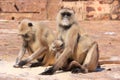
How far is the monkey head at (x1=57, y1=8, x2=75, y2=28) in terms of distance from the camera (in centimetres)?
817

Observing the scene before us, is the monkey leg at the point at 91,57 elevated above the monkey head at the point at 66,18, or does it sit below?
below

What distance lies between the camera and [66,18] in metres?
8.19

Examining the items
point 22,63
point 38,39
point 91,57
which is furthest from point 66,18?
point 22,63

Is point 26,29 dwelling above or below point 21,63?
above

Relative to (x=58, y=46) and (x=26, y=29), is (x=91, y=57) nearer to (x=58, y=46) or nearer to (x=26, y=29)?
(x=58, y=46)

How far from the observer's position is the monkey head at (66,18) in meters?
8.17

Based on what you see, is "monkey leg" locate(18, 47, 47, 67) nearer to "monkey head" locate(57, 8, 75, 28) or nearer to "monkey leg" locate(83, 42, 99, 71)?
"monkey head" locate(57, 8, 75, 28)

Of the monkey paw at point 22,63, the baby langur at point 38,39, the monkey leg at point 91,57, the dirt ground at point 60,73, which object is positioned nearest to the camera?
the dirt ground at point 60,73

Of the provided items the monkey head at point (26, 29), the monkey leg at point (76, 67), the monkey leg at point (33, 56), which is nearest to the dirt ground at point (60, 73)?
the monkey leg at point (76, 67)


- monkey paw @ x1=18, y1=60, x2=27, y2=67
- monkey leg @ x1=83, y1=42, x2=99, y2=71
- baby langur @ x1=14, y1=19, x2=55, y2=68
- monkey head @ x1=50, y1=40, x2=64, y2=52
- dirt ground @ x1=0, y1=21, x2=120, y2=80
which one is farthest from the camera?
baby langur @ x1=14, y1=19, x2=55, y2=68

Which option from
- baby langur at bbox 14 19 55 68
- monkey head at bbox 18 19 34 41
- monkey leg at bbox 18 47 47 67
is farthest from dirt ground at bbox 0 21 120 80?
monkey head at bbox 18 19 34 41

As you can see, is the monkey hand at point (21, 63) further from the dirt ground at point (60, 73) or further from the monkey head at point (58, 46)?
the monkey head at point (58, 46)

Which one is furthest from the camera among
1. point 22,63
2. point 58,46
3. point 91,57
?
point 22,63

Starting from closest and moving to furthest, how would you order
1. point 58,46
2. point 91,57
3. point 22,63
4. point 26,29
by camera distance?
point 58,46
point 91,57
point 22,63
point 26,29
